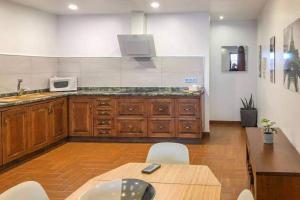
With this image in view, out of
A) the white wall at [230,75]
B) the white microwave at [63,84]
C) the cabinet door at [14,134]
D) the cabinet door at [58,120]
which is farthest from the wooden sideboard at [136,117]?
the white wall at [230,75]

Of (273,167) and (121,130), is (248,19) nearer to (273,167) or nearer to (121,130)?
(121,130)

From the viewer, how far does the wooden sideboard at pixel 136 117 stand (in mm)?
6746

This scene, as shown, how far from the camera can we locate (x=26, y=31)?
6.59m

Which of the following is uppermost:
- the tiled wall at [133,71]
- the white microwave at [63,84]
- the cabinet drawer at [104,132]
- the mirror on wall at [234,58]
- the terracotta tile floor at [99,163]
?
the mirror on wall at [234,58]

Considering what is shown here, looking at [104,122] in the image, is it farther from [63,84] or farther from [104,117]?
[63,84]

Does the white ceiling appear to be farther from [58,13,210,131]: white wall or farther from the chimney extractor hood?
the chimney extractor hood

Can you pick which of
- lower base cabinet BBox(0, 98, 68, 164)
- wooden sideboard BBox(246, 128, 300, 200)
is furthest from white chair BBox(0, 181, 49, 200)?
lower base cabinet BBox(0, 98, 68, 164)

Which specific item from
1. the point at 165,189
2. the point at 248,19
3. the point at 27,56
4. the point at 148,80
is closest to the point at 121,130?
the point at 148,80

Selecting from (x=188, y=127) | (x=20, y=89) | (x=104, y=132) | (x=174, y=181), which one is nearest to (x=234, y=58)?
(x=188, y=127)

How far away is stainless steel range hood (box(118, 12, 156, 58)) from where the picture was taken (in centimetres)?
706

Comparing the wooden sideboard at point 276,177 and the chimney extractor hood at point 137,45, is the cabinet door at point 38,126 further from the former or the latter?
the wooden sideboard at point 276,177

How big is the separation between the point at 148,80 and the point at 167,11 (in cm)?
138

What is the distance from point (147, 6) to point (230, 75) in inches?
131

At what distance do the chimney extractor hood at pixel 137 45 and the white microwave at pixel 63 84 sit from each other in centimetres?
117
